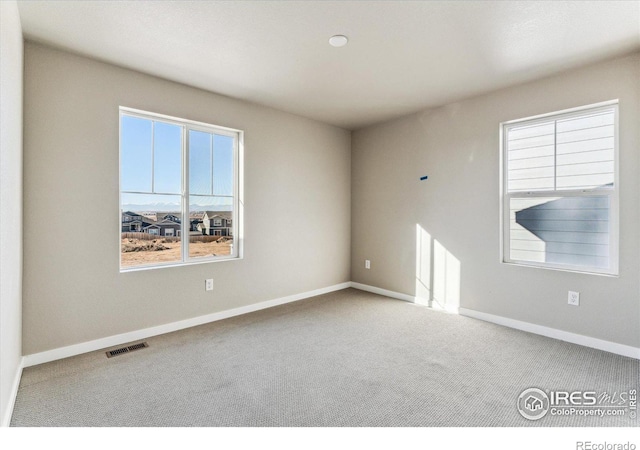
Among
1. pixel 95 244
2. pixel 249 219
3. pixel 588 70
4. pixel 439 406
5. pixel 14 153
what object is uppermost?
pixel 588 70

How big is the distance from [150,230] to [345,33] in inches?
99.5

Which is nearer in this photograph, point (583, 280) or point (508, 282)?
point (583, 280)

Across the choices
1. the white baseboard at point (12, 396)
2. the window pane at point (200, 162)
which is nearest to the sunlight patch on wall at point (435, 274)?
the window pane at point (200, 162)

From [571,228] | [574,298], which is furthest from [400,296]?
[571,228]

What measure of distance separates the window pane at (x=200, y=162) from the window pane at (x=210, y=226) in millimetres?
111

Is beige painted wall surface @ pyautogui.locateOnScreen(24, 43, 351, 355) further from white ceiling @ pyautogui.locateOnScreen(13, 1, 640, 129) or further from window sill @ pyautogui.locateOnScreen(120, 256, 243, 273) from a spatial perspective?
white ceiling @ pyautogui.locateOnScreen(13, 1, 640, 129)

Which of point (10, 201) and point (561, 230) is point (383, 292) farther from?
point (10, 201)

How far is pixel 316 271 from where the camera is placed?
15.2ft

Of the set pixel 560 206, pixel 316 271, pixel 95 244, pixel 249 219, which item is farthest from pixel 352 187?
pixel 95 244

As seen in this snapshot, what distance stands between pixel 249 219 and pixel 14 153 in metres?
2.16

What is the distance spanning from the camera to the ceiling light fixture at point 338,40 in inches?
95.3

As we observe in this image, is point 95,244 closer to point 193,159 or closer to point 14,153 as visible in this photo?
point 14,153

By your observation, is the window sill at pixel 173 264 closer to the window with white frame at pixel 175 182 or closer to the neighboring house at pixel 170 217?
the window with white frame at pixel 175 182

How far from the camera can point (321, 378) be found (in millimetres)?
2291
